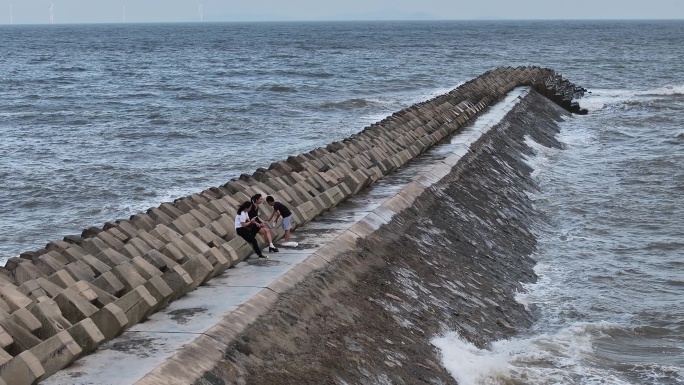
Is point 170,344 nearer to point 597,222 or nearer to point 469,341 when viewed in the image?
point 469,341

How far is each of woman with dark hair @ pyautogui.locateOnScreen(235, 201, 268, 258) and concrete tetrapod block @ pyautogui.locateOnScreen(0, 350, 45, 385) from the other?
4.31 metres

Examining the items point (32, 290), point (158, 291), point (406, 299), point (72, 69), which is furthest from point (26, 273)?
point (72, 69)

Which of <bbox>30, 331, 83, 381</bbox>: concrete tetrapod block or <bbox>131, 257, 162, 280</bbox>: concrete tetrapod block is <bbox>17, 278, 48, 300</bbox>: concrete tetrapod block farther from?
<bbox>30, 331, 83, 381</bbox>: concrete tetrapod block

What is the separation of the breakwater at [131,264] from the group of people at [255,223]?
5.0 inches

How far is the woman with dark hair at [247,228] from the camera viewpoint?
38.3 feet

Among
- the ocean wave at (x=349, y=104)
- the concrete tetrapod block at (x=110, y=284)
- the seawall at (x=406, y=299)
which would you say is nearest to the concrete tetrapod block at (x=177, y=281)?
the concrete tetrapod block at (x=110, y=284)

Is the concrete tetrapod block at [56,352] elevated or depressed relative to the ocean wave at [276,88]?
elevated

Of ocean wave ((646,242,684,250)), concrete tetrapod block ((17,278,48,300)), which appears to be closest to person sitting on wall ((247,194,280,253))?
concrete tetrapod block ((17,278,48,300))

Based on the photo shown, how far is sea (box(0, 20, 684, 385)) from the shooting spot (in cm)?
1211

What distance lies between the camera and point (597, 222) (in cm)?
1964

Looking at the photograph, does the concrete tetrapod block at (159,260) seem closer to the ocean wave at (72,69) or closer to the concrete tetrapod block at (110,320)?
the concrete tetrapod block at (110,320)

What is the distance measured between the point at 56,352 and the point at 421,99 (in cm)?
4062

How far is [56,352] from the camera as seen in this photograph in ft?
25.7

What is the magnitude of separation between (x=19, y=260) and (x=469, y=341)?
4.69 meters
